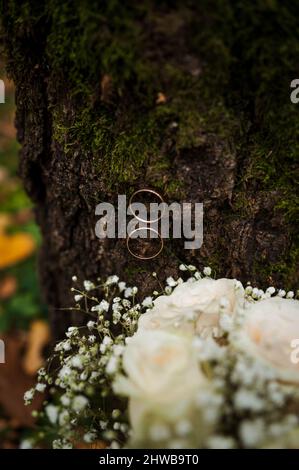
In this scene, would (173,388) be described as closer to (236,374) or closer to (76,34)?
(236,374)

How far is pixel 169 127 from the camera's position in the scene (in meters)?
1.46

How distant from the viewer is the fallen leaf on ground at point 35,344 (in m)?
2.73

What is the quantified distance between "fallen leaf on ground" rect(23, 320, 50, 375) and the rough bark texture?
1.16m

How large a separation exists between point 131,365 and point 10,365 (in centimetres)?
185

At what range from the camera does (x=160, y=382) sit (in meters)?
1.04

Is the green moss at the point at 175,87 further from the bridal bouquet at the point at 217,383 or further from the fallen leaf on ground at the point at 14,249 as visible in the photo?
the fallen leaf on ground at the point at 14,249

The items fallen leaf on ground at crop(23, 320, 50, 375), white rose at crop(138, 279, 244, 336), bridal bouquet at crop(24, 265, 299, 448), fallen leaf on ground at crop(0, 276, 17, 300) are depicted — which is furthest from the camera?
fallen leaf on ground at crop(0, 276, 17, 300)

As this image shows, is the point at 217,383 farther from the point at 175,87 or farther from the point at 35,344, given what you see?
the point at 35,344

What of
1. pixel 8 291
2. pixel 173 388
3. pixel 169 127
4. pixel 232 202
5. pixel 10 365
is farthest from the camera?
pixel 8 291

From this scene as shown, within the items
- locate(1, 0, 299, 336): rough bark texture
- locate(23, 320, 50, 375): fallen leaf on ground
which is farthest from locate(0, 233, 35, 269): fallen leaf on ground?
locate(1, 0, 299, 336): rough bark texture

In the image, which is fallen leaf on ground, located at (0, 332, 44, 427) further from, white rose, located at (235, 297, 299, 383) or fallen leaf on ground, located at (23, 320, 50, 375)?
white rose, located at (235, 297, 299, 383)

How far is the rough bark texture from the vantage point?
1331 mm

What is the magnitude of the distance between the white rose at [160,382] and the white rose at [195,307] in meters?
0.17
